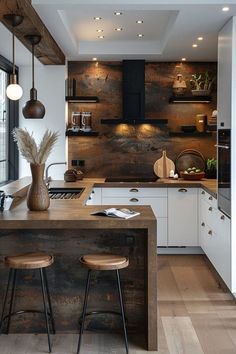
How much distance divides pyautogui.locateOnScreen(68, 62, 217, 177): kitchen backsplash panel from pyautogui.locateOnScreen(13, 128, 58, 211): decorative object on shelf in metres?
3.22

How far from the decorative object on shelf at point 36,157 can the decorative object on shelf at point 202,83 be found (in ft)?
11.3

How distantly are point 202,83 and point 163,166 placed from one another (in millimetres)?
1258

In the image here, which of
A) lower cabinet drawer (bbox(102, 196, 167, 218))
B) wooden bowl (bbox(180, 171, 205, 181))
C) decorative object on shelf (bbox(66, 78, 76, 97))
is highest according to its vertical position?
decorative object on shelf (bbox(66, 78, 76, 97))

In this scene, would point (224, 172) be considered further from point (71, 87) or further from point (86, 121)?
point (71, 87)

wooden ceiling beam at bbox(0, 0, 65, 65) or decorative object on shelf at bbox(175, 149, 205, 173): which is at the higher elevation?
wooden ceiling beam at bbox(0, 0, 65, 65)

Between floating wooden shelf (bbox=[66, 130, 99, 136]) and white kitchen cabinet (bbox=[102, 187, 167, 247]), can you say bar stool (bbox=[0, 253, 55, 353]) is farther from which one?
floating wooden shelf (bbox=[66, 130, 99, 136])

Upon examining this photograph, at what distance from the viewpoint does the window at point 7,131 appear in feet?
20.9

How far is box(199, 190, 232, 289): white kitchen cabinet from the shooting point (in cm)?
472

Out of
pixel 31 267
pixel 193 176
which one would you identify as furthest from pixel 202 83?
pixel 31 267

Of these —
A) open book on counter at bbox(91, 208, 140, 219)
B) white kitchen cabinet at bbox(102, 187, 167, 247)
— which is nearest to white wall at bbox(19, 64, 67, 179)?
white kitchen cabinet at bbox(102, 187, 167, 247)

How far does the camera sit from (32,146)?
373 centimetres

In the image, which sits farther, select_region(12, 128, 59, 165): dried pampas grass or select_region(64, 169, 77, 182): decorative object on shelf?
select_region(64, 169, 77, 182): decorative object on shelf

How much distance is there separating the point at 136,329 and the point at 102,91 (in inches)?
157

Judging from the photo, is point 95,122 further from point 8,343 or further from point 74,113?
point 8,343
